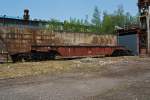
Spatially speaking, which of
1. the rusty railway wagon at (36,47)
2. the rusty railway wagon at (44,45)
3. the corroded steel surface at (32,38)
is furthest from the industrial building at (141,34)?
the corroded steel surface at (32,38)

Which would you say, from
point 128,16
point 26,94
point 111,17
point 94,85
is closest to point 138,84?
point 94,85

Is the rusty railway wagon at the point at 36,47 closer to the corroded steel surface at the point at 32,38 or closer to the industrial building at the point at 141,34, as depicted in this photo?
the corroded steel surface at the point at 32,38

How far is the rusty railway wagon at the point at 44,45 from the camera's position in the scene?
26.0 m

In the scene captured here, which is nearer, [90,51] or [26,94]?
[26,94]

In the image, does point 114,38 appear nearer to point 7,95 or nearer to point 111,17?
point 7,95

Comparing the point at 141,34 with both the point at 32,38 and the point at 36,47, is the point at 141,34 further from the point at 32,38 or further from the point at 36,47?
the point at 36,47

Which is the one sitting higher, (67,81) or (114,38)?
(114,38)

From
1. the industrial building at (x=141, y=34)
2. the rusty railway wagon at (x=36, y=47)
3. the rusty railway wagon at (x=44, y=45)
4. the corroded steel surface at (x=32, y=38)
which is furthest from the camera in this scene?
the industrial building at (x=141, y=34)

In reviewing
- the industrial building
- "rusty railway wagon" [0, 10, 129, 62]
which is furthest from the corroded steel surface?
the industrial building

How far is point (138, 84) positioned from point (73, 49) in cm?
1699

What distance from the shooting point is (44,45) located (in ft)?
86.8

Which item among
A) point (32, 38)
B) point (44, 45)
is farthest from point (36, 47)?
point (32, 38)

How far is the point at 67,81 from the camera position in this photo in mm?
13469

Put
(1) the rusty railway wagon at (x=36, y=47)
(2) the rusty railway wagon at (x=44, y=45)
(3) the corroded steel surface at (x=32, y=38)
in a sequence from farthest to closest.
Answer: (3) the corroded steel surface at (x=32, y=38) < (2) the rusty railway wagon at (x=44, y=45) < (1) the rusty railway wagon at (x=36, y=47)
